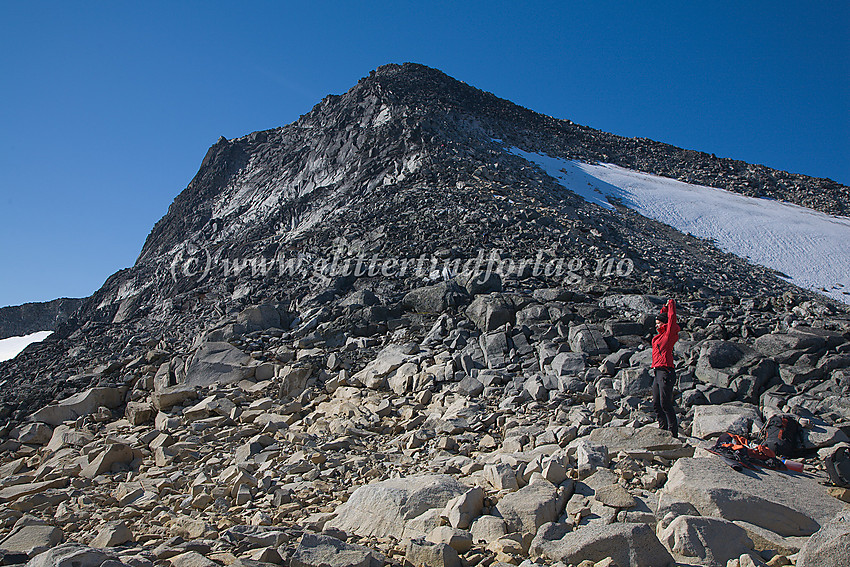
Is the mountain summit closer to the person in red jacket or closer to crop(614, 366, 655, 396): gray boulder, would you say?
crop(614, 366, 655, 396): gray boulder

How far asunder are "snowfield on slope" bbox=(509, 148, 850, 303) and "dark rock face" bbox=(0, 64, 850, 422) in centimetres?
204

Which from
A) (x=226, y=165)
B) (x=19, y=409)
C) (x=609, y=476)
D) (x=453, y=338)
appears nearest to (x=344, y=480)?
(x=609, y=476)

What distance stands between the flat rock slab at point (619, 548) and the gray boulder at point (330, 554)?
4.49 feet

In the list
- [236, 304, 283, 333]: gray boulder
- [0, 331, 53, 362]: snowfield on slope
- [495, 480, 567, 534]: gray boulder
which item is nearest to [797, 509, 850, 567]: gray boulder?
[495, 480, 567, 534]: gray boulder

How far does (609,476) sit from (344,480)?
123 inches

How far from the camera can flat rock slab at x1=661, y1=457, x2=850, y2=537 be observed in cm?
436

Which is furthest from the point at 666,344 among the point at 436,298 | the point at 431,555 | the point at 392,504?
the point at 436,298

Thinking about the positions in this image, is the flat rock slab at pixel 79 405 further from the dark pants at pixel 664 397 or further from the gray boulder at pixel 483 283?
the dark pants at pixel 664 397

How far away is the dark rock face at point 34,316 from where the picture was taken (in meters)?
35.0

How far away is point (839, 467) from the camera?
16.0ft

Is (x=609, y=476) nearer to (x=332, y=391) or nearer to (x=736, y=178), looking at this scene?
(x=332, y=391)

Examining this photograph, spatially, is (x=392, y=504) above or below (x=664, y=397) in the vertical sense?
below

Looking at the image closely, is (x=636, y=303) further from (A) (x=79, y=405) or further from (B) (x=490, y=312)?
(A) (x=79, y=405)

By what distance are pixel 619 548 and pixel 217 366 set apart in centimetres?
926
